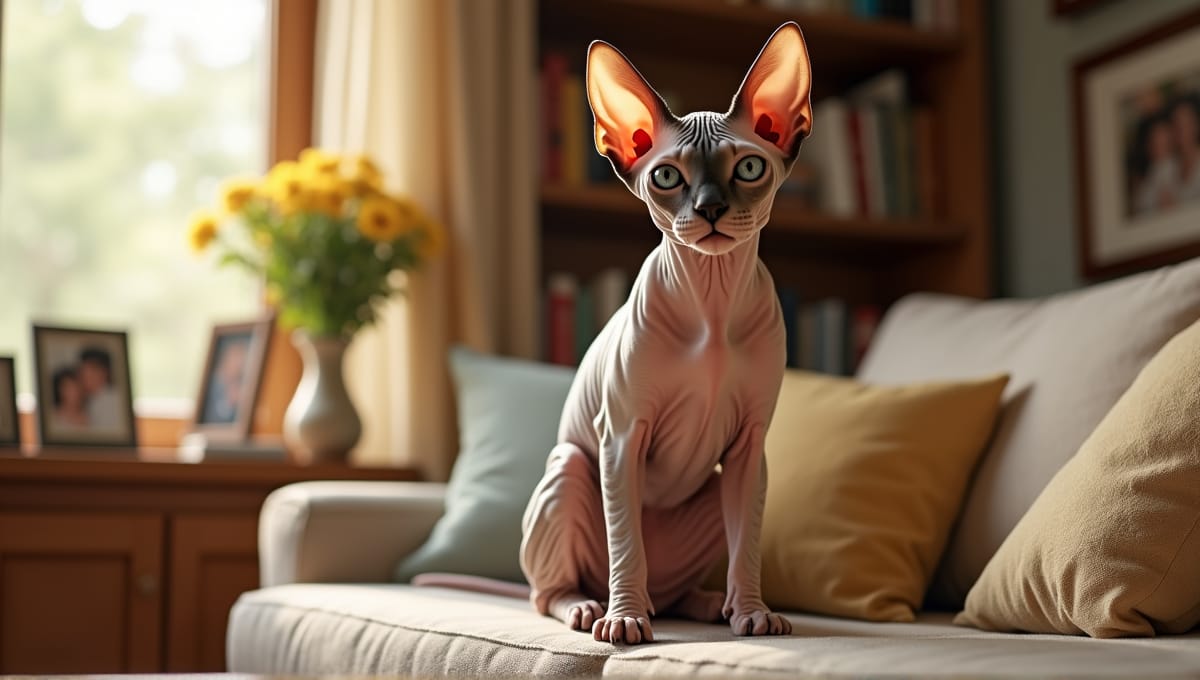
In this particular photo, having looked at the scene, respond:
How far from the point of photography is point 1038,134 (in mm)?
2830

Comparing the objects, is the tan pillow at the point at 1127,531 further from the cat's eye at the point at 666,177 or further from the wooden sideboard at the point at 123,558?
the wooden sideboard at the point at 123,558

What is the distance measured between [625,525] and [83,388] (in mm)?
1461

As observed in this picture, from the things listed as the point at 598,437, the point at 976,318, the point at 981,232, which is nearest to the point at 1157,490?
the point at 598,437

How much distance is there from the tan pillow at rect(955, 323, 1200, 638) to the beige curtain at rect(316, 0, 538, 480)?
1364mm

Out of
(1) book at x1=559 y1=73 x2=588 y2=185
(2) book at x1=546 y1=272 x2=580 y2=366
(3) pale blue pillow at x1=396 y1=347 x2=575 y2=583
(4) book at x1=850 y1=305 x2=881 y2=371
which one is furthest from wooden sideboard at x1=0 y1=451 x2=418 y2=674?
(4) book at x1=850 y1=305 x2=881 y2=371

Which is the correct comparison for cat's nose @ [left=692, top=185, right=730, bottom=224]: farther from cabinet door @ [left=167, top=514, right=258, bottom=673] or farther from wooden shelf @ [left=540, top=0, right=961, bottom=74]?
wooden shelf @ [left=540, top=0, right=961, bottom=74]

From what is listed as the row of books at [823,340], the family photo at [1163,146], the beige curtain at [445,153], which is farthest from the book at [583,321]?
the family photo at [1163,146]

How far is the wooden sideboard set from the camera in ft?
6.61

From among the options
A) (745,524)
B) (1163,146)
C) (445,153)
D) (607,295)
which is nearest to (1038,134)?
(1163,146)

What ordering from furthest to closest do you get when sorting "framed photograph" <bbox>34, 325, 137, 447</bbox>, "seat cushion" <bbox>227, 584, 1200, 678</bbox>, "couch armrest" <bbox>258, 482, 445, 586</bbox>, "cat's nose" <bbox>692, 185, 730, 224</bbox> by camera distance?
"framed photograph" <bbox>34, 325, 137, 447</bbox> < "couch armrest" <bbox>258, 482, 445, 586</bbox> < "cat's nose" <bbox>692, 185, 730, 224</bbox> < "seat cushion" <bbox>227, 584, 1200, 678</bbox>

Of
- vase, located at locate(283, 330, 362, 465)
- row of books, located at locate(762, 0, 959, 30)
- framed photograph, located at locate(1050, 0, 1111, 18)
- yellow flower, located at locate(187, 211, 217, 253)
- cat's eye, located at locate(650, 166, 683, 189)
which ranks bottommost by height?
vase, located at locate(283, 330, 362, 465)

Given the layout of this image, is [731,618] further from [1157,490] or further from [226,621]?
[226,621]

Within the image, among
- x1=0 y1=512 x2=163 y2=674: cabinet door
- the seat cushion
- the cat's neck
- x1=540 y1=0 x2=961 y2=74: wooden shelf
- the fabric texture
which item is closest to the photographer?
the seat cushion

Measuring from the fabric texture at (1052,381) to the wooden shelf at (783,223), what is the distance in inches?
39.8
